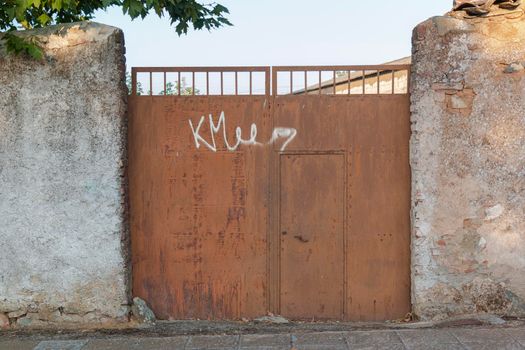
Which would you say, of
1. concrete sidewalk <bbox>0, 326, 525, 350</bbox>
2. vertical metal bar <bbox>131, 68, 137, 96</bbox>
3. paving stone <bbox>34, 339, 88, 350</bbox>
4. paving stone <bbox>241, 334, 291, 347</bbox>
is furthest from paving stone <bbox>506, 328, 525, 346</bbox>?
vertical metal bar <bbox>131, 68, 137, 96</bbox>

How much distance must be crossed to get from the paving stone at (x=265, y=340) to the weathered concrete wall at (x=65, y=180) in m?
1.15

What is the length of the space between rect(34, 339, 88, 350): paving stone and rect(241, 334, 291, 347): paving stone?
4.31 ft

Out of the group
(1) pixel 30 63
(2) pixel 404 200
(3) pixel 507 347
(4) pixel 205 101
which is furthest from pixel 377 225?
(1) pixel 30 63

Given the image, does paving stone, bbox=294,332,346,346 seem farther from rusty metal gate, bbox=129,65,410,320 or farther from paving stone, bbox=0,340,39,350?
paving stone, bbox=0,340,39,350

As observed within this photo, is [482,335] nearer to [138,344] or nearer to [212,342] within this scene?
[212,342]

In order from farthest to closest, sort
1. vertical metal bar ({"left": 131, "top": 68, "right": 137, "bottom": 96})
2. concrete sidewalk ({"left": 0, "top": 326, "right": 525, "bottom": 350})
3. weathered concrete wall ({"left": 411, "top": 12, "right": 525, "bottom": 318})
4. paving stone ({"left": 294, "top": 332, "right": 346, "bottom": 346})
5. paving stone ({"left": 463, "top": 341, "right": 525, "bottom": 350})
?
vertical metal bar ({"left": 131, "top": 68, "right": 137, "bottom": 96}) → weathered concrete wall ({"left": 411, "top": 12, "right": 525, "bottom": 318}) → paving stone ({"left": 294, "top": 332, "right": 346, "bottom": 346}) → concrete sidewalk ({"left": 0, "top": 326, "right": 525, "bottom": 350}) → paving stone ({"left": 463, "top": 341, "right": 525, "bottom": 350})

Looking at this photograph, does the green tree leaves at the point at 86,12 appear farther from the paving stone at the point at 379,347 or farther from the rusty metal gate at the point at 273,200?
the paving stone at the point at 379,347

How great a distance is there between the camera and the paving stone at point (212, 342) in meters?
4.55

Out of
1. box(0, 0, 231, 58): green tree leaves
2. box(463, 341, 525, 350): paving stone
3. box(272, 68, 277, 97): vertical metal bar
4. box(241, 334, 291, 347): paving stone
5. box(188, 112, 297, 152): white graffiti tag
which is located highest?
box(0, 0, 231, 58): green tree leaves

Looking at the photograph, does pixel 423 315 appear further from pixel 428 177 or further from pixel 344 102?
pixel 344 102

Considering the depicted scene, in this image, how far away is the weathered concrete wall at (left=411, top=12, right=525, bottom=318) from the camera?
4.86 metres

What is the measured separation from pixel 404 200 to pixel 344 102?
1.02 m

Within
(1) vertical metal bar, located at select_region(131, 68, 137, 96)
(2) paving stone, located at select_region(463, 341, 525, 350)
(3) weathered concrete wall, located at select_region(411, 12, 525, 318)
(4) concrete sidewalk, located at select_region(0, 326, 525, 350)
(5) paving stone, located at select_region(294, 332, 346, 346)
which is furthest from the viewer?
(1) vertical metal bar, located at select_region(131, 68, 137, 96)

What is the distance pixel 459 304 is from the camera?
497cm
